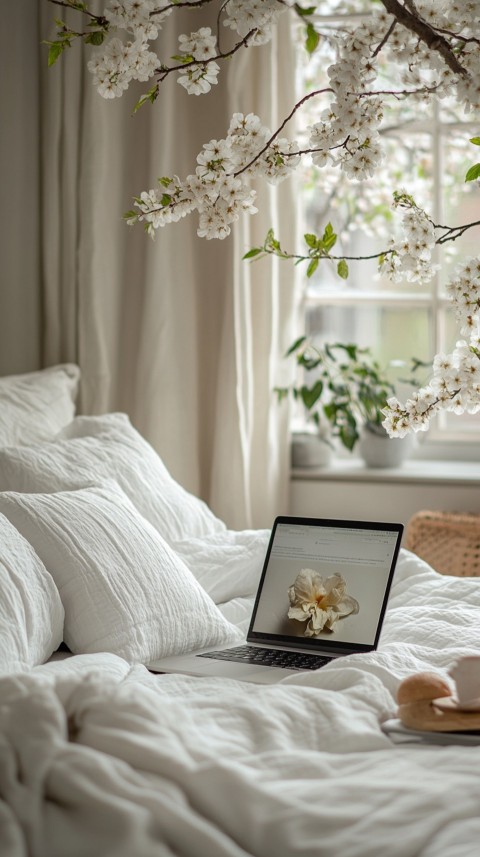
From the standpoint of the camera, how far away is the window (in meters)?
3.38

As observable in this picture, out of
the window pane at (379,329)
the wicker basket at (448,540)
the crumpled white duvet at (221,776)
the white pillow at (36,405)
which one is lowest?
the wicker basket at (448,540)

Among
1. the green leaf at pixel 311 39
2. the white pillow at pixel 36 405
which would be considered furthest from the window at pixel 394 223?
the green leaf at pixel 311 39

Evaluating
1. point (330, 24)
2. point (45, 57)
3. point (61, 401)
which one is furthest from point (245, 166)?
point (330, 24)

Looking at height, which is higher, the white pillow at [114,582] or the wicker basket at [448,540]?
the white pillow at [114,582]

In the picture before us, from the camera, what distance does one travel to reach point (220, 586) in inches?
82.9

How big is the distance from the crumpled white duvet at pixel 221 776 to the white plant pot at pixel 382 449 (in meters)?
1.89

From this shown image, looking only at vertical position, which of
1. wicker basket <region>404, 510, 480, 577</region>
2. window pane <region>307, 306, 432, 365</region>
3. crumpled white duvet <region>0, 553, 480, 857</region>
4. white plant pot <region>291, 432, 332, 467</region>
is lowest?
wicker basket <region>404, 510, 480, 577</region>

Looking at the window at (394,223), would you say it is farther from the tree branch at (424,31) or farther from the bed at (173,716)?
the tree branch at (424,31)

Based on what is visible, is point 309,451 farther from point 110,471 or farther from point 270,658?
point 270,658

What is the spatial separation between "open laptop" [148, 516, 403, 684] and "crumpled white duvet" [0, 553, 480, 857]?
290 millimetres

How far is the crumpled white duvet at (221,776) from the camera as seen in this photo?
0.99 metres

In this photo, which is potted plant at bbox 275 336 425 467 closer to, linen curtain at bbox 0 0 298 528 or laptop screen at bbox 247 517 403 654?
linen curtain at bbox 0 0 298 528

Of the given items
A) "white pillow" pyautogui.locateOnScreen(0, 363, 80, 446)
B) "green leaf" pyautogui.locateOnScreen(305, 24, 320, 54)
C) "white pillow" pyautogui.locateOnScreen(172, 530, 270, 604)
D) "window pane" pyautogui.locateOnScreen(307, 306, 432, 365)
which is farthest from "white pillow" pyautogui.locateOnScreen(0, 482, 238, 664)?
"window pane" pyautogui.locateOnScreen(307, 306, 432, 365)

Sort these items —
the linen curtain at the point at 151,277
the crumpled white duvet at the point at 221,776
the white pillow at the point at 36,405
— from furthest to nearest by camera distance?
the linen curtain at the point at 151,277 < the white pillow at the point at 36,405 < the crumpled white duvet at the point at 221,776
